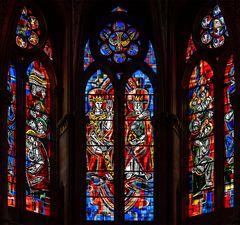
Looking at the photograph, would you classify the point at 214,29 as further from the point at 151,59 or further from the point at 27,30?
the point at 27,30

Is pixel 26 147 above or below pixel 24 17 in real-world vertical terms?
below

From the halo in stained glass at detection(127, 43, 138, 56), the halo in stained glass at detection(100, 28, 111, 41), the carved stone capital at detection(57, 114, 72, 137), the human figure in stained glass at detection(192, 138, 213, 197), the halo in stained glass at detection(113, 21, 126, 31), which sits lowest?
the human figure in stained glass at detection(192, 138, 213, 197)

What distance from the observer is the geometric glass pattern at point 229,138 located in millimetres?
40875

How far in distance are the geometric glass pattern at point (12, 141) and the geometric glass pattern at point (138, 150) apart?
102 inches

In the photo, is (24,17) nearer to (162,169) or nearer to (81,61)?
(81,61)

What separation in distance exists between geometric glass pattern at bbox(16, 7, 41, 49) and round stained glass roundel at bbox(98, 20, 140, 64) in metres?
1.50

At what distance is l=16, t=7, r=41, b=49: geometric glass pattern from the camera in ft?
139

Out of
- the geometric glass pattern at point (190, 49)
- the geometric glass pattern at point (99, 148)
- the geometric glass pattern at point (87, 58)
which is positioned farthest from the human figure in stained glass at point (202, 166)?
the geometric glass pattern at point (87, 58)

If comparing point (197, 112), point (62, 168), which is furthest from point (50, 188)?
point (197, 112)

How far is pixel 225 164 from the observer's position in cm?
4112

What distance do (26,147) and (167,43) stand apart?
390cm

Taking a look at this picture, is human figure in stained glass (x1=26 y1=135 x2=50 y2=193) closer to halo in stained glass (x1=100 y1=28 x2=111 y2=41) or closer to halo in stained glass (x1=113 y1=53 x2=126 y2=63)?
A: halo in stained glass (x1=113 y1=53 x2=126 y2=63)

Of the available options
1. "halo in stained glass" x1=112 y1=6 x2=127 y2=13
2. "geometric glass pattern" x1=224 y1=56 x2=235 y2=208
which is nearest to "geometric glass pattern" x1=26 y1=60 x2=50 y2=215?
"halo in stained glass" x1=112 y1=6 x2=127 y2=13

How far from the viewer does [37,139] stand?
41.8 m
